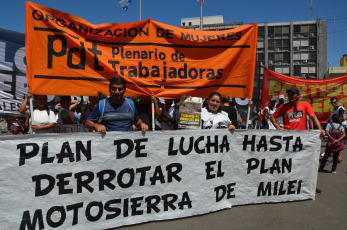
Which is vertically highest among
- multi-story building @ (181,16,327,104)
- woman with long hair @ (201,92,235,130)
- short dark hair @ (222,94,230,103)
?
multi-story building @ (181,16,327,104)

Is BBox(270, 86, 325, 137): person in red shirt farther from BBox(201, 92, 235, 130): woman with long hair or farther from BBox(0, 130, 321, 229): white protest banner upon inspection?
BBox(201, 92, 235, 130): woman with long hair

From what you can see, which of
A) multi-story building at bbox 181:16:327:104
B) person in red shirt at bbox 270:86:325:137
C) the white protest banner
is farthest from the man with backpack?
multi-story building at bbox 181:16:327:104

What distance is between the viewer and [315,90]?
8398 millimetres

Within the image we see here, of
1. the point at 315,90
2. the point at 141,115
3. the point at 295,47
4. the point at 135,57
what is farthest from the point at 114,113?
the point at 295,47

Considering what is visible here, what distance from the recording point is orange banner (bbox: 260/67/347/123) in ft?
25.9

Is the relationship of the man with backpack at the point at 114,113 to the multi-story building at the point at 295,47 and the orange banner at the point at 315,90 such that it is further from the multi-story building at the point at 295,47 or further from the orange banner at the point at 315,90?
the multi-story building at the point at 295,47

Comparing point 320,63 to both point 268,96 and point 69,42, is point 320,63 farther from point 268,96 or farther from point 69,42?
point 69,42

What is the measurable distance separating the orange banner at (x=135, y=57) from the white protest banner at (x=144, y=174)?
1030 mm

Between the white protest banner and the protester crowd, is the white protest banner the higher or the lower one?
the lower one

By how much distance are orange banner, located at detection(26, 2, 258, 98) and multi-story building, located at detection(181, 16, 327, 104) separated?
59834mm

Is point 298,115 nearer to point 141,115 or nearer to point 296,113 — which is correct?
point 296,113

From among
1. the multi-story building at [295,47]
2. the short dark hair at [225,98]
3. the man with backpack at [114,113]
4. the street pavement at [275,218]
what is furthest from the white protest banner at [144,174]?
the multi-story building at [295,47]

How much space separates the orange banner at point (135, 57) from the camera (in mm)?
3623

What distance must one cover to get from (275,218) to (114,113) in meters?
2.36
